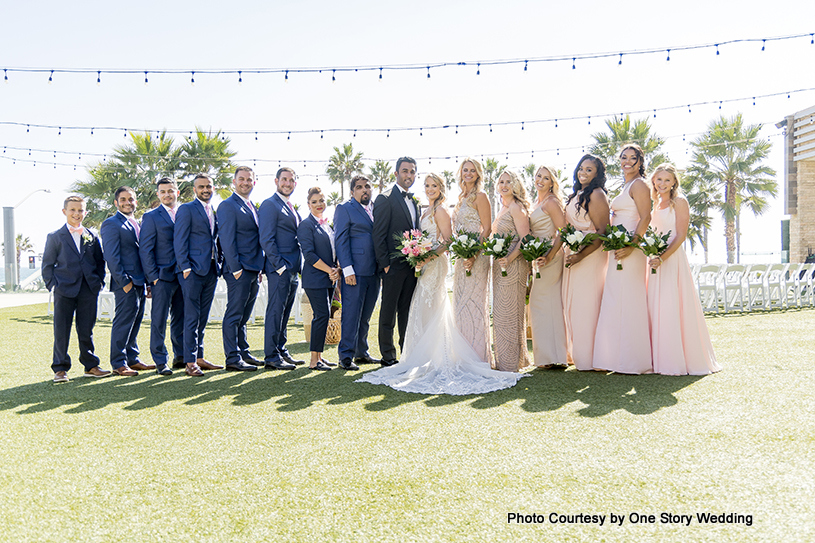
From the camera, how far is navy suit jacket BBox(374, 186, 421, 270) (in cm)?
617

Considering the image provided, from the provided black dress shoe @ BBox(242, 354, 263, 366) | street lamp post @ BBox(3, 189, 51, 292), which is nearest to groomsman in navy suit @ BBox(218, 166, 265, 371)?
black dress shoe @ BBox(242, 354, 263, 366)

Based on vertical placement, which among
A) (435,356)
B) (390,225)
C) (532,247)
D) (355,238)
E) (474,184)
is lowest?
(435,356)

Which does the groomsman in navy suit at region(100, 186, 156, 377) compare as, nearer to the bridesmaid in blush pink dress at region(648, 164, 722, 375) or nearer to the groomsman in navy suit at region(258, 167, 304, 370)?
the groomsman in navy suit at region(258, 167, 304, 370)

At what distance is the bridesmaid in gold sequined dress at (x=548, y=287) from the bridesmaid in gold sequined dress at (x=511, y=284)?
0.51 feet

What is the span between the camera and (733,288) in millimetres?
12664

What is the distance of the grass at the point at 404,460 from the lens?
96.3 inches

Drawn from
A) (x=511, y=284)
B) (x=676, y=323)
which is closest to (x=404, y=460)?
(x=511, y=284)

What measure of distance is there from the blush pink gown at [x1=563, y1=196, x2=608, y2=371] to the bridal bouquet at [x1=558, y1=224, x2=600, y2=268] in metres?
0.22

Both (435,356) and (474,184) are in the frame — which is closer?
(435,356)

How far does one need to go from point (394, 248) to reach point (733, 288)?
984 centimetres

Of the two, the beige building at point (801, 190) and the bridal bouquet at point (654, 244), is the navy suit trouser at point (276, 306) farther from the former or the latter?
the beige building at point (801, 190)

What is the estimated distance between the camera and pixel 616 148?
23.4 metres

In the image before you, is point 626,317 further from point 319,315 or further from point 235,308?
point 235,308

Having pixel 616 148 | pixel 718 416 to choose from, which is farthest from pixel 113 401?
pixel 616 148
